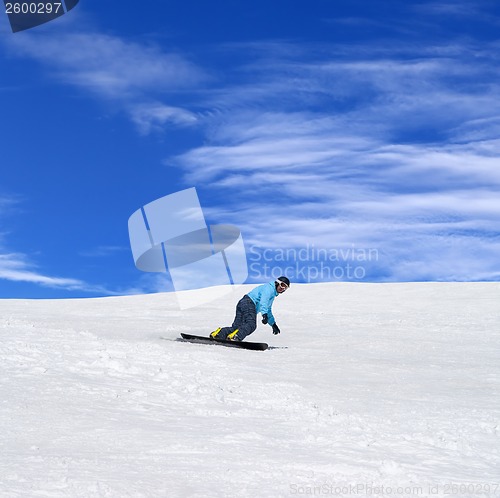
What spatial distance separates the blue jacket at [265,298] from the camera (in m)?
13.2

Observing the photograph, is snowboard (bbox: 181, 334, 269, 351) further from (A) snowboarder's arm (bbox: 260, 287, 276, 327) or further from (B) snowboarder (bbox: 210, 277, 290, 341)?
(A) snowboarder's arm (bbox: 260, 287, 276, 327)

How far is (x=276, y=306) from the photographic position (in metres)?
20.2

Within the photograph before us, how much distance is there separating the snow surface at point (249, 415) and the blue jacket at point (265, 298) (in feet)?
2.16

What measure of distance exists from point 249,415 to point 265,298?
6.34 metres

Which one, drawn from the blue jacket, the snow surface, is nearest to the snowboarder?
the blue jacket

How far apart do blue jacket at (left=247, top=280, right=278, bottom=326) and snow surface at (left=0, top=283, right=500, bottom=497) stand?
0.66 m

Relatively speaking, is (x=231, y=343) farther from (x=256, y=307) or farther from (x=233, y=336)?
(x=256, y=307)

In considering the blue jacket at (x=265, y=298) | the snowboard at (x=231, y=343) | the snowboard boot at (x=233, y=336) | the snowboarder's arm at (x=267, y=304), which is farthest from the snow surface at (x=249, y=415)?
the snowboard boot at (x=233, y=336)

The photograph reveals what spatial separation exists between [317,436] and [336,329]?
29.8 feet

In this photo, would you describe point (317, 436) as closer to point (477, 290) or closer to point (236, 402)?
point (236, 402)

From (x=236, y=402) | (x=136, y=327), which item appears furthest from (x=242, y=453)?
(x=136, y=327)

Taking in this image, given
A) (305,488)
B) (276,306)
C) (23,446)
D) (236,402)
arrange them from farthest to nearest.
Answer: (276,306), (236,402), (23,446), (305,488)

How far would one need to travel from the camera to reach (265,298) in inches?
523

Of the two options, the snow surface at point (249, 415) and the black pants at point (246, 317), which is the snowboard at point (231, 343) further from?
the black pants at point (246, 317)
